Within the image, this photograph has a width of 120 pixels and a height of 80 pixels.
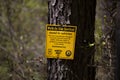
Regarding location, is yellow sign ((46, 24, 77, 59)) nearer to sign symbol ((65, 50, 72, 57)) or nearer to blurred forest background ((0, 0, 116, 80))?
sign symbol ((65, 50, 72, 57))

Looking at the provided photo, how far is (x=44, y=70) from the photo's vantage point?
436cm

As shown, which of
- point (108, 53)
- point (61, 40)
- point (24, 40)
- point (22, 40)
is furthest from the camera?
point (24, 40)

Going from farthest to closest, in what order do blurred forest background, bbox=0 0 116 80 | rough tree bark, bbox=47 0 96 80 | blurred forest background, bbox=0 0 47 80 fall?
blurred forest background, bbox=0 0 47 80
blurred forest background, bbox=0 0 116 80
rough tree bark, bbox=47 0 96 80

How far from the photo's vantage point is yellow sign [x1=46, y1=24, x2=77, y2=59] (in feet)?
11.3

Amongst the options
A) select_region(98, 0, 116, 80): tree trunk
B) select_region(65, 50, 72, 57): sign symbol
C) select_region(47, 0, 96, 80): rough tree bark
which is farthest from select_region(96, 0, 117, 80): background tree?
select_region(65, 50, 72, 57): sign symbol

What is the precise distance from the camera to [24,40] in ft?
30.9

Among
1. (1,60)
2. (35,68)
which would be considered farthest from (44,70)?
(1,60)

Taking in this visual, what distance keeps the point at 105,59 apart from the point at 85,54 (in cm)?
61

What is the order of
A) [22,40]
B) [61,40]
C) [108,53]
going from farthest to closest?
[22,40] → [108,53] → [61,40]

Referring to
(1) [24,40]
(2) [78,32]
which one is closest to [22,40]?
(1) [24,40]

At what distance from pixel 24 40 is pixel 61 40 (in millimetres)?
6013

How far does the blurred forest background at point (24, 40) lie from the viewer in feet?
14.3

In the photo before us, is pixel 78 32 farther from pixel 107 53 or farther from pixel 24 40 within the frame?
pixel 24 40

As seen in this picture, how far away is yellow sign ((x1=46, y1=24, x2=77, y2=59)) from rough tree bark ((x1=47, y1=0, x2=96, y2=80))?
5 cm
